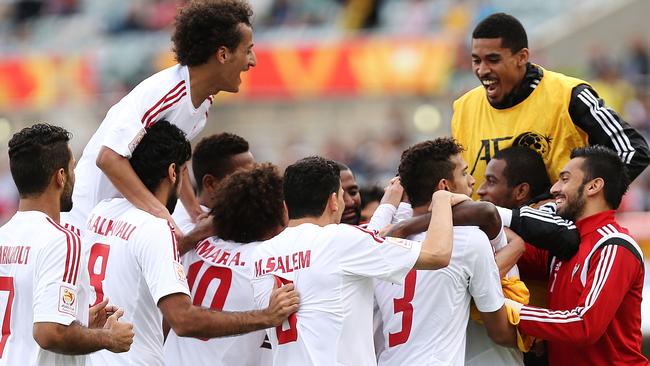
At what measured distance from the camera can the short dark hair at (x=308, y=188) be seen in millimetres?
6781

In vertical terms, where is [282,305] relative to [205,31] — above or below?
below

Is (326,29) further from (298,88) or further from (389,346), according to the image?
(389,346)

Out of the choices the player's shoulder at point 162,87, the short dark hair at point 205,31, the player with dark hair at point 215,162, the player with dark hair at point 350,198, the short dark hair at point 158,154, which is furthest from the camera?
the player with dark hair at point 350,198

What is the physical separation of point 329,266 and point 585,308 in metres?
1.48

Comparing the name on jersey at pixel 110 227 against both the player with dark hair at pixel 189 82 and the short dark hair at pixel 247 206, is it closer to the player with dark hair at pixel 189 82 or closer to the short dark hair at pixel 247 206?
the player with dark hair at pixel 189 82

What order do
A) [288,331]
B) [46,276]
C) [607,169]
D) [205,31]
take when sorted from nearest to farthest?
[46,276] < [288,331] < [607,169] < [205,31]

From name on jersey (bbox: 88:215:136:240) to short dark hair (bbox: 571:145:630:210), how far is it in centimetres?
264

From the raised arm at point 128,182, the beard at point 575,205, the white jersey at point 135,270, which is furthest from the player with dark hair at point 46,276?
the beard at point 575,205

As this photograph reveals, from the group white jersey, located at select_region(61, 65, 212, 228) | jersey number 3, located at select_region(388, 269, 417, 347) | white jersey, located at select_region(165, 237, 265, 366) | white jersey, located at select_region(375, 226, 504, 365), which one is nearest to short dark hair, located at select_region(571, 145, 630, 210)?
white jersey, located at select_region(375, 226, 504, 365)

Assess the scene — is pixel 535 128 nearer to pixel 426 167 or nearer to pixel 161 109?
pixel 426 167

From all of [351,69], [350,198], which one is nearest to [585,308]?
[350,198]

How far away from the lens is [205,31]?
7.97 m

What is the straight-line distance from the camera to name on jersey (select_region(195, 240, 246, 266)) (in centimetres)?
742

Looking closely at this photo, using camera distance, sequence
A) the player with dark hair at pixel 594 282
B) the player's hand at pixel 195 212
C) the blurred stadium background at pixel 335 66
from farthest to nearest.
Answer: the blurred stadium background at pixel 335 66 → the player's hand at pixel 195 212 → the player with dark hair at pixel 594 282
